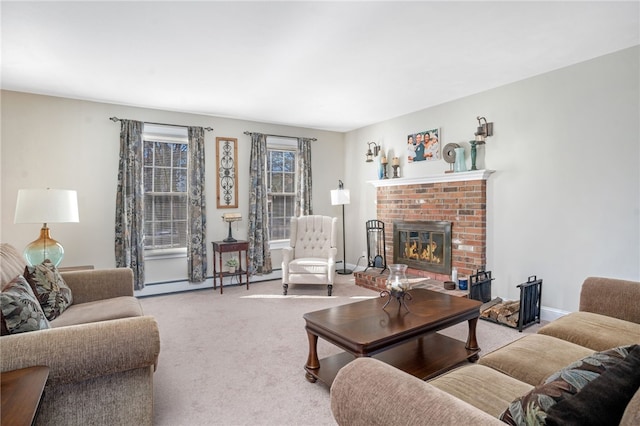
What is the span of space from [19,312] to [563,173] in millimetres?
4318

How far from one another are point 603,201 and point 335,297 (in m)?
2.99

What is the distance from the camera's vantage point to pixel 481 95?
3.99 m

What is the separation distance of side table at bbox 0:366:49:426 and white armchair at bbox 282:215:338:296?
3.32 m

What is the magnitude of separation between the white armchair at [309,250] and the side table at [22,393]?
3317mm

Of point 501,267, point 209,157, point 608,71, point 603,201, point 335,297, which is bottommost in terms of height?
point 335,297

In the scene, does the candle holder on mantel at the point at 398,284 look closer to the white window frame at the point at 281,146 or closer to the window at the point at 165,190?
the white window frame at the point at 281,146

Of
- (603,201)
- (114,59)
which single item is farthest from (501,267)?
(114,59)

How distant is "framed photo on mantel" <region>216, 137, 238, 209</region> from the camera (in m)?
5.00

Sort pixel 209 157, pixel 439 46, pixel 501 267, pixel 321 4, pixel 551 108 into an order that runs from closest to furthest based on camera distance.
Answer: pixel 321 4, pixel 439 46, pixel 551 108, pixel 501 267, pixel 209 157

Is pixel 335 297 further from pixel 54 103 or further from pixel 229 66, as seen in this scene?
pixel 54 103

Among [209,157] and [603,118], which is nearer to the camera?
[603,118]

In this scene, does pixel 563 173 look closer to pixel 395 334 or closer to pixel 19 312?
pixel 395 334

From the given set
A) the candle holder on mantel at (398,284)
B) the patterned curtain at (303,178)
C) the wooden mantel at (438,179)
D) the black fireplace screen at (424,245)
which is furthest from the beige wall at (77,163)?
the candle holder on mantel at (398,284)

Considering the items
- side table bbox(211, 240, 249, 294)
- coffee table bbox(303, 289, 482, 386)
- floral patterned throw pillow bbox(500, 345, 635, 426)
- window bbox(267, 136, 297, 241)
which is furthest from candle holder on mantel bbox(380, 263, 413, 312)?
window bbox(267, 136, 297, 241)
